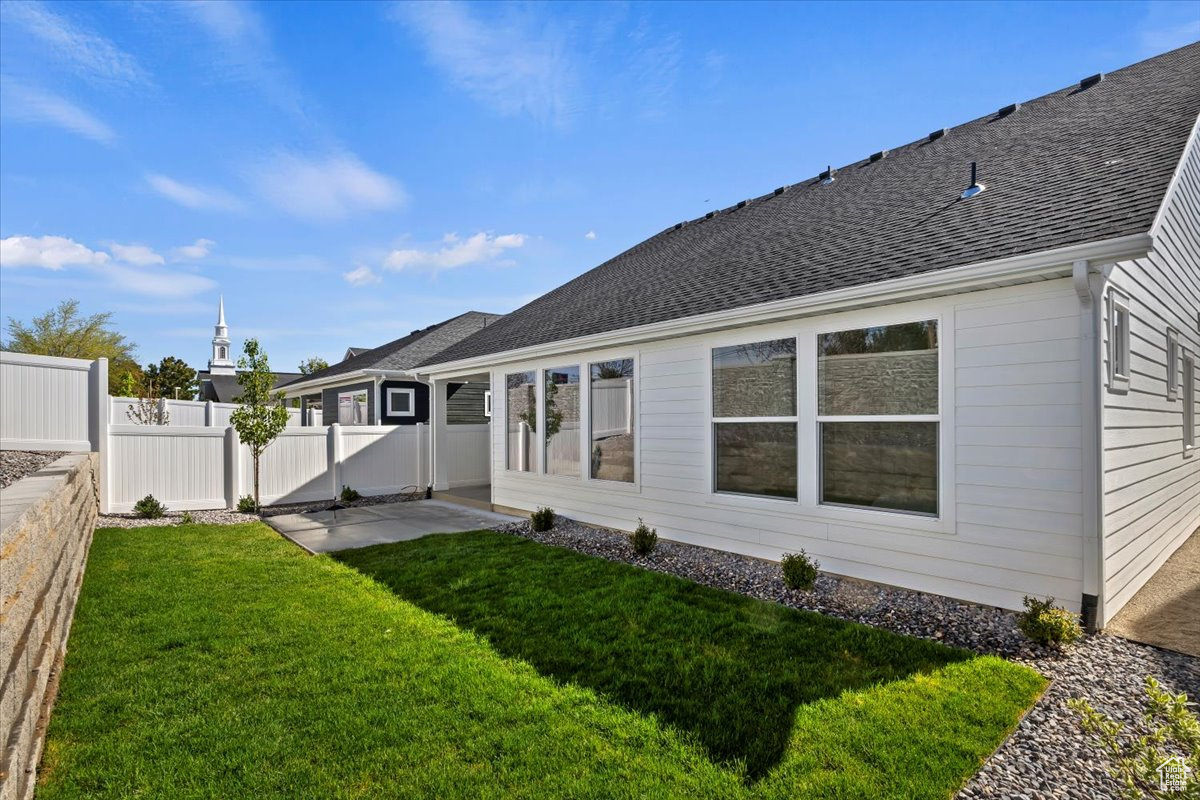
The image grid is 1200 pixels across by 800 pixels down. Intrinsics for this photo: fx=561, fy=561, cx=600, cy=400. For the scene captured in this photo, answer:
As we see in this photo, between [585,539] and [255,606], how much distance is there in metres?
3.83

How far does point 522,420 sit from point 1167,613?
7.78 metres

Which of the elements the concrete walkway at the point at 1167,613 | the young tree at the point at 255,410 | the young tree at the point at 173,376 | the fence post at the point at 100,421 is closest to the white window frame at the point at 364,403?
the young tree at the point at 255,410

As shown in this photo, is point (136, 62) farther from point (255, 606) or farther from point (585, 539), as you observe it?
point (585, 539)

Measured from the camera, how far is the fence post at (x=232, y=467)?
33.5ft

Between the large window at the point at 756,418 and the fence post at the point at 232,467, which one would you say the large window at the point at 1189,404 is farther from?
the fence post at the point at 232,467

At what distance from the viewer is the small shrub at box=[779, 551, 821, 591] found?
5023mm

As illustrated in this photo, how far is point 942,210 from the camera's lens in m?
5.91

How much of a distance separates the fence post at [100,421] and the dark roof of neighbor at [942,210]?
5252 mm

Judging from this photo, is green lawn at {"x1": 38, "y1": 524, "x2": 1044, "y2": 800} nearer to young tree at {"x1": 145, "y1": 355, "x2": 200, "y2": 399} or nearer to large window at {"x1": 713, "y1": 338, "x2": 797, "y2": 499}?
large window at {"x1": 713, "y1": 338, "x2": 797, "y2": 499}

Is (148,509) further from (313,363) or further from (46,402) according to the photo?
(313,363)

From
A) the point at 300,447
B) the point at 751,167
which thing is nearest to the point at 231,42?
the point at 300,447

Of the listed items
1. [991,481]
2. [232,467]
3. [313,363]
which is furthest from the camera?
[313,363]

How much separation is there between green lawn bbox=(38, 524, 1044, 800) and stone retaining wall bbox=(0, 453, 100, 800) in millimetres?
170

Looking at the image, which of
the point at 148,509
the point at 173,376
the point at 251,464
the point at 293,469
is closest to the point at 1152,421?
the point at 293,469
